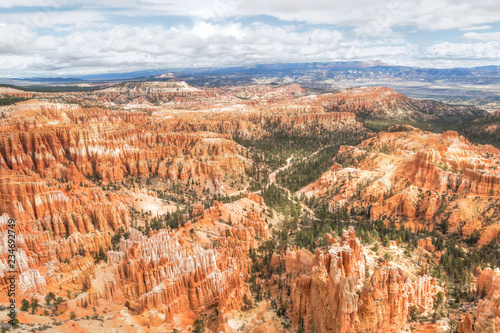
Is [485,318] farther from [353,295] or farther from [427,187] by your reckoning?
[427,187]

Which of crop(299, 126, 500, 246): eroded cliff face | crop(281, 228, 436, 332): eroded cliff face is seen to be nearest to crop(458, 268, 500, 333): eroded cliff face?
crop(281, 228, 436, 332): eroded cliff face

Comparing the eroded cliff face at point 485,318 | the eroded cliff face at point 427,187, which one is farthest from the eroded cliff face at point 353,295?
the eroded cliff face at point 427,187

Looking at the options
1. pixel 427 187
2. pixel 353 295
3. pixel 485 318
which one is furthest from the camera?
pixel 427 187

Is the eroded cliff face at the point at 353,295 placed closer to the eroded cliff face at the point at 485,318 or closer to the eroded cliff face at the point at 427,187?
the eroded cliff face at the point at 485,318

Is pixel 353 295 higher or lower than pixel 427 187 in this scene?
higher

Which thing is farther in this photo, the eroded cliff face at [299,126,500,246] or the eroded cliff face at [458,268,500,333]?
the eroded cliff face at [299,126,500,246]

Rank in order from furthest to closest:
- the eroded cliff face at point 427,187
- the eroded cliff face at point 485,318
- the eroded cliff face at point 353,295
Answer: the eroded cliff face at point 427,187 < the eroded cliff face at point 353,295 < the eroded cliff face at point 485,318

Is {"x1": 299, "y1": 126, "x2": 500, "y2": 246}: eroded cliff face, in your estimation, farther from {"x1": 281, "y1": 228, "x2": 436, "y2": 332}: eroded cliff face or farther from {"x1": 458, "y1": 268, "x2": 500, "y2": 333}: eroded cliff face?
{"x1": 458, "y1": 268, "x2": 500, "y2": 333}: eroded cliff face

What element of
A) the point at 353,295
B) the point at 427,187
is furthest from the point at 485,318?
the point at 427,187
